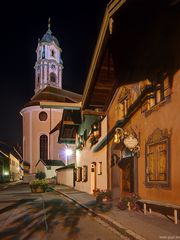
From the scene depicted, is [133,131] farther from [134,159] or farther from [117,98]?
[117,98]

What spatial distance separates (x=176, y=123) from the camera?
33.5 ft

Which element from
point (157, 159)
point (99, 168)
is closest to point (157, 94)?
point (157, 159)

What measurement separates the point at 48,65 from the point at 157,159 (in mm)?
72854

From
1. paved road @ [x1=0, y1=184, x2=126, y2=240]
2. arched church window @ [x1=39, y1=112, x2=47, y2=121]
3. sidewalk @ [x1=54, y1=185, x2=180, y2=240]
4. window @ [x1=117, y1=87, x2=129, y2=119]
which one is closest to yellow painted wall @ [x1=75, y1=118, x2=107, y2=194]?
window @ [x1=117, y1=87, x2=129, y2=119]

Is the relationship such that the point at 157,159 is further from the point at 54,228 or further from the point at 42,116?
the point at 42,116

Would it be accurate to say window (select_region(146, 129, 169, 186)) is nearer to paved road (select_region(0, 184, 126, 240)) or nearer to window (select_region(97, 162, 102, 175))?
paved road (select_region(0, 184, 126, 240))

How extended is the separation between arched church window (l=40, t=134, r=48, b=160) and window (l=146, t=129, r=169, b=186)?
54632mm

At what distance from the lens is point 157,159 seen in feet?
37.8

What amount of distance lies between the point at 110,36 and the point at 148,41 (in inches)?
81.5

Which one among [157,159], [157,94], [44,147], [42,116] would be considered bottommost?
[157,159]

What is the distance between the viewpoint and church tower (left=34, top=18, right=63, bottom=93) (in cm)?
8112

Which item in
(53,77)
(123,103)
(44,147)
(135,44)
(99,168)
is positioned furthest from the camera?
(53,77)

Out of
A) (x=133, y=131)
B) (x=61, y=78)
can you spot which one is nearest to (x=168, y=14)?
(x=133, y=131)

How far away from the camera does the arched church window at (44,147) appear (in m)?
65.9
